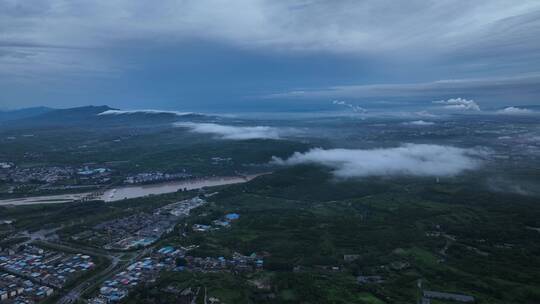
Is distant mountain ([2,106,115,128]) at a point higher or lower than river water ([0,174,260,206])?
higher

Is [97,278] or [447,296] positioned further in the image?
[97,278]

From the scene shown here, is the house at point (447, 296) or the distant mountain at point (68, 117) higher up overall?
the distant mountain at point (68, 117)

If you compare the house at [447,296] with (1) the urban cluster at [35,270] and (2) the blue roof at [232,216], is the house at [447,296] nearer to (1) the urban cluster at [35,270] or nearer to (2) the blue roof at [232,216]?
(2) the blue roof at [232,216]

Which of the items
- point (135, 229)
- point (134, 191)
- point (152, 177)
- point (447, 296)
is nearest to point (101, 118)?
point (152, 177)

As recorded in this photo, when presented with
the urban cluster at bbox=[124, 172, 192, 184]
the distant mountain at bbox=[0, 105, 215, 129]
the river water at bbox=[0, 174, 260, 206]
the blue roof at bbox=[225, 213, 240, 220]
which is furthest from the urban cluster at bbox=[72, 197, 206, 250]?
the distant mountain at bbox=[0, 105, 215, 129]

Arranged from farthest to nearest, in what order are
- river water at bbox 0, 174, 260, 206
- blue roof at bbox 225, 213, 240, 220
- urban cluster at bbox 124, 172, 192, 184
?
urban cluster at bbox 124, 172, 192, 184, river water at bbox 0, 174, 260, 206, blue roof at bbox 225, 213, 240, 220

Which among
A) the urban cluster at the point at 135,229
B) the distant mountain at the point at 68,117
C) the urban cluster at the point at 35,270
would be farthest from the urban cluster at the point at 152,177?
the distant mountain at the point at 68,117

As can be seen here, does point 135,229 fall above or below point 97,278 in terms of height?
above

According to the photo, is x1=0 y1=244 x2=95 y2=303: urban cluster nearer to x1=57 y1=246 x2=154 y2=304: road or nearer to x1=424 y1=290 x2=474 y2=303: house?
x1=57 y1=246 x2=154 y2=304: road

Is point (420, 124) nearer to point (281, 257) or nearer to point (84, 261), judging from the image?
point (281, 257)

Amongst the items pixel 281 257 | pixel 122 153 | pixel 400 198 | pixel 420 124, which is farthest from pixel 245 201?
pixel 420 124

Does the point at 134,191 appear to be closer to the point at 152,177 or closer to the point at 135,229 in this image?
the point at 152,177

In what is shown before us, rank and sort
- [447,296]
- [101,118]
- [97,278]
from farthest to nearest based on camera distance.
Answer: [101,118], [97,278], [447,296]
